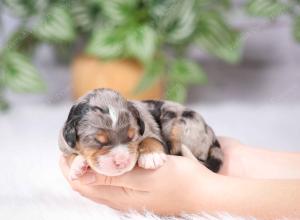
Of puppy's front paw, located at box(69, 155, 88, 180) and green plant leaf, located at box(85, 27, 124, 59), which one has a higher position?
green plant leaf, located at box(85, 27, 124, 59)

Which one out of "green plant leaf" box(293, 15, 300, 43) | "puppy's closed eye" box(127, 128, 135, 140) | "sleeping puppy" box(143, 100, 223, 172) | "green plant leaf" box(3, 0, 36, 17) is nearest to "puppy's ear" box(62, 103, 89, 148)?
"puppy's closed eye" box(127, 128, 135, 140)

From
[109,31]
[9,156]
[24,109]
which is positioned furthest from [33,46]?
[9,156]

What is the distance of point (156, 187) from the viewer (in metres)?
1.39

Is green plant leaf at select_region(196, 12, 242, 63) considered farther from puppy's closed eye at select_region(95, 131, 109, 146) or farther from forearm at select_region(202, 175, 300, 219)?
puppy's closed eye at select_region(95, 131, 109, 146)

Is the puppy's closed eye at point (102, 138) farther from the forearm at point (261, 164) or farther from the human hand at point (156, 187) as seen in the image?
the forearm at point (261, 164)

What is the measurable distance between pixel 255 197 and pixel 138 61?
1.53m

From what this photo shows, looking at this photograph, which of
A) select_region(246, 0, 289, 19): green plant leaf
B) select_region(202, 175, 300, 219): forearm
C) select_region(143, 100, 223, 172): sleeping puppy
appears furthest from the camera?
select_region(246, 0, 289, 19): green plant leaf

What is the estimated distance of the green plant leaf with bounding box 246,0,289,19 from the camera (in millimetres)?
2688

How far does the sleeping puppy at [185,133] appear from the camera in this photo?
1501 millimetres

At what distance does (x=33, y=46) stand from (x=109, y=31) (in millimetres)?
602

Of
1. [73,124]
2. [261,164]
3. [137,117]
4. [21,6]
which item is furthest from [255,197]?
[21,6]

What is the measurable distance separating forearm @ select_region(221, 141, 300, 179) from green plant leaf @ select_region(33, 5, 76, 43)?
133 centimetres

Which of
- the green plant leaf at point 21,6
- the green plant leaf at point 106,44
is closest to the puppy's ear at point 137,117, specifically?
the green plant leaf at point 106,44

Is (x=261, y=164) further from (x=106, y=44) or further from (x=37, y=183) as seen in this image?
(x=106, y=44)
